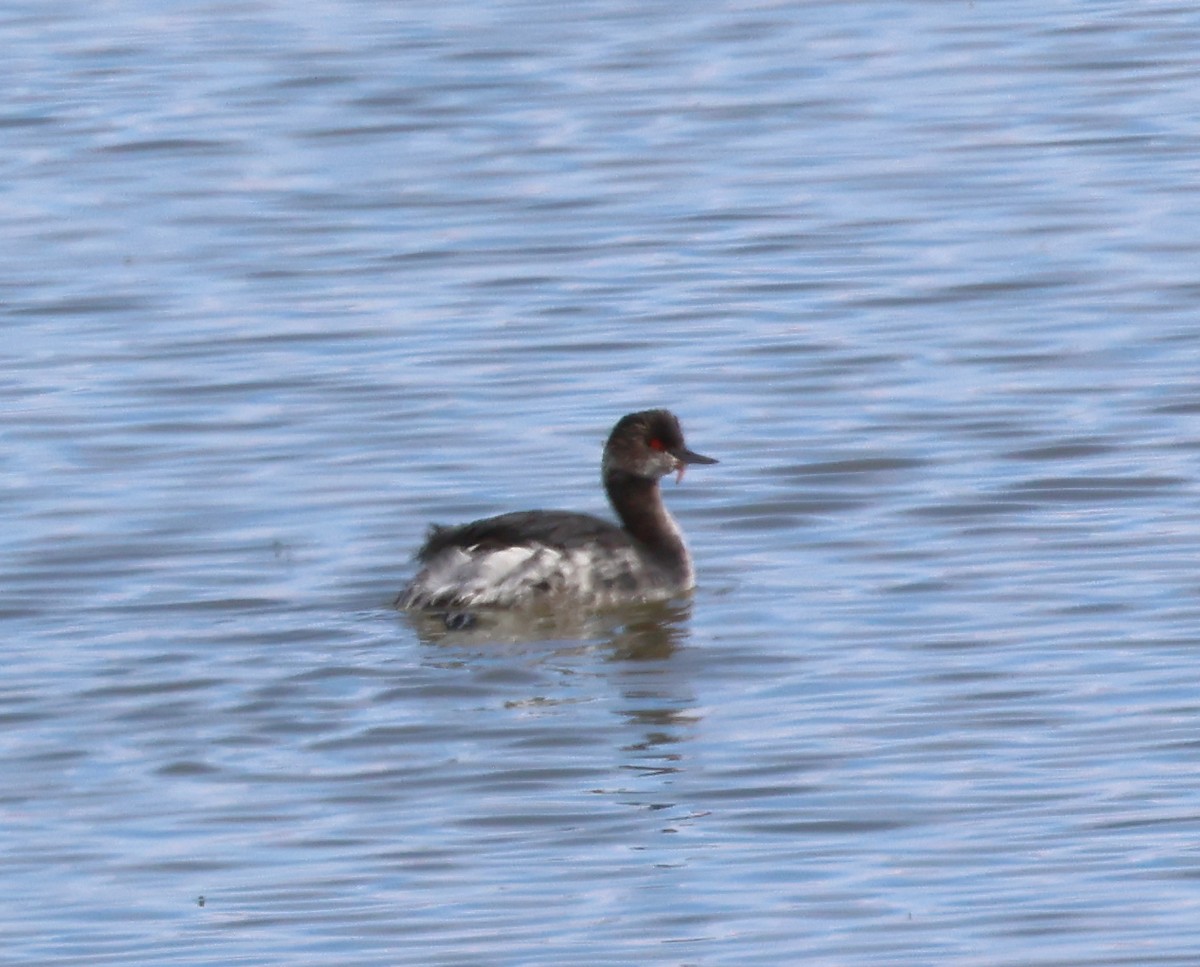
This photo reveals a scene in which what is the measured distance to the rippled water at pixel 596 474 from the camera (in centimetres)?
741

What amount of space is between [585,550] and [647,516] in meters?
0.54

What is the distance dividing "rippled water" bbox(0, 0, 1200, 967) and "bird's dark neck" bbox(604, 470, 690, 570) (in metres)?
0.18

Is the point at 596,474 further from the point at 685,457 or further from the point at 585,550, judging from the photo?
the point at 585,550

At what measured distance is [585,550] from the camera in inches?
404

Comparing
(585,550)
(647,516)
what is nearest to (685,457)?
(647,516)

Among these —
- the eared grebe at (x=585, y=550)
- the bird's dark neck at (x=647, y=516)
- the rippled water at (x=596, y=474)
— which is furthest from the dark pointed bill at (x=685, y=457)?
the rippled water at (x=596, y=474)

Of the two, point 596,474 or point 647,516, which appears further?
point 596,474

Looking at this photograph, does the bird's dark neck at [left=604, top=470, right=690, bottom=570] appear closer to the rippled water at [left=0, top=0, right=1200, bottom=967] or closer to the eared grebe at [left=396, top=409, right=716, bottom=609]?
the eared grebe at [left=396, top=409, right=716, bottom=609]

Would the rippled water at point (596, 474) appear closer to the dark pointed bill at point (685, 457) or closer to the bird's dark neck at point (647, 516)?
the bird's dark neck at point (647, 516)

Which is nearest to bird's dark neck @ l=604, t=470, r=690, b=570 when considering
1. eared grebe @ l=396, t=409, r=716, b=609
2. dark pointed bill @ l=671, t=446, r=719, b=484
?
eared grebe @ l=396, t=409, r=716, b=609

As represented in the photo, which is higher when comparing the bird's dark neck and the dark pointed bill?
the dark pointed bill

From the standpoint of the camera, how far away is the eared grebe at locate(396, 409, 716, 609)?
→ 10000mm

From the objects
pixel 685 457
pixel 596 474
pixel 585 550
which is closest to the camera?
pixel 585 550

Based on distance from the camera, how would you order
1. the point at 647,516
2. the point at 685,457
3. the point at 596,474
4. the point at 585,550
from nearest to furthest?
the point at 585,550
the point at 647,516
the point at 685,457
the point at 596,474
